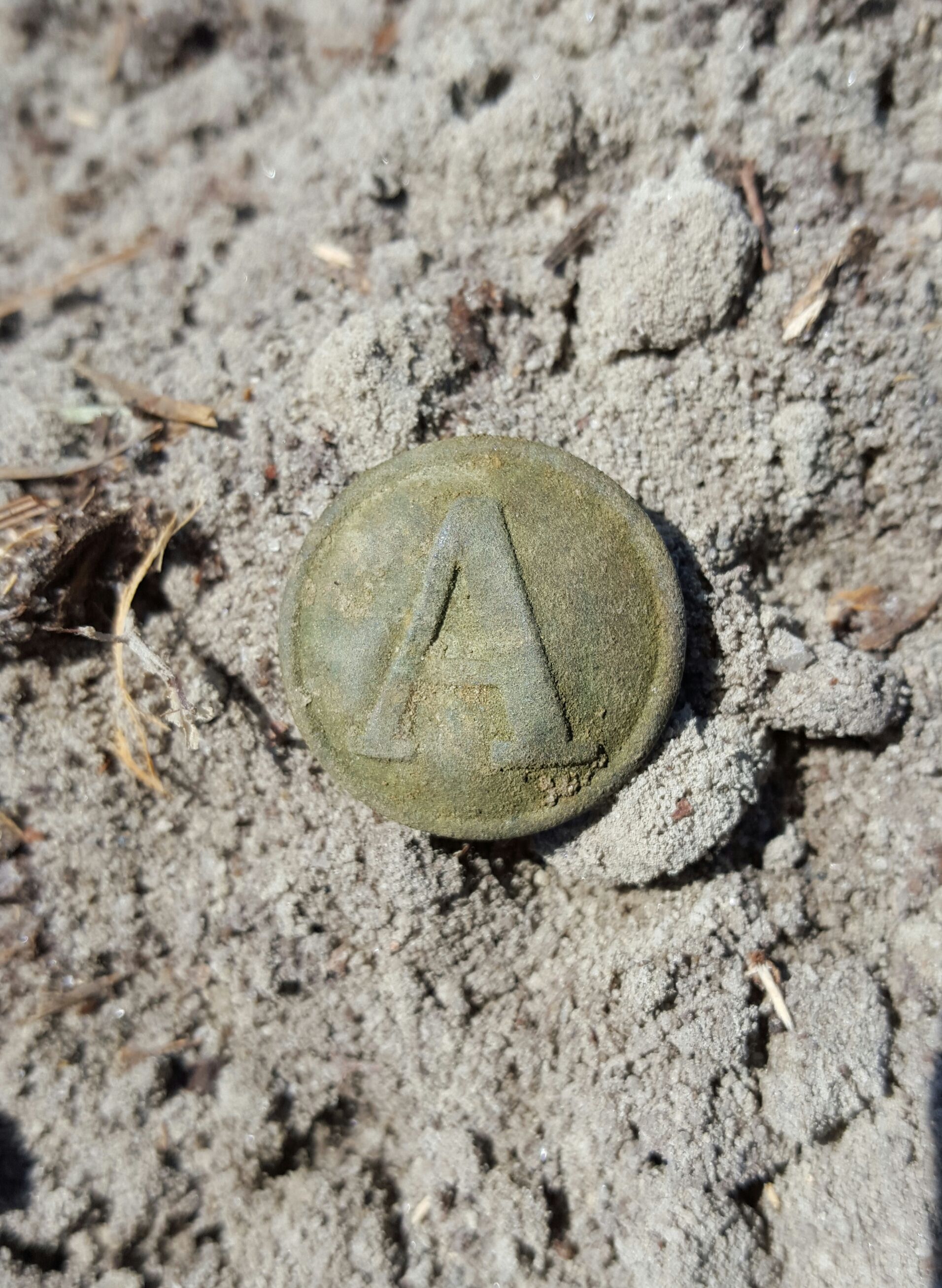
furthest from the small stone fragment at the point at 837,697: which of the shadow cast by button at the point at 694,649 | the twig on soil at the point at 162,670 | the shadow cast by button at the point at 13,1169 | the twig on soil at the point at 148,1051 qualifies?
the shadow cast by button at the point at 13,1169

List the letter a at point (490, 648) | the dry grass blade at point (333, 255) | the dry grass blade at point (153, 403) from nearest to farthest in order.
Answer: the letter a at point (490, 648)
the dry grass blade at point (153, 403)
the dry grass blade at point (333, 255)

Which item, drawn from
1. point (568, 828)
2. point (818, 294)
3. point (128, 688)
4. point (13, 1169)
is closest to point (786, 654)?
point (568, 828)

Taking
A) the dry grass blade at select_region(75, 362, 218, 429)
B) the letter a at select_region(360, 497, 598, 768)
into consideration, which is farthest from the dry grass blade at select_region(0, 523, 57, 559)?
the letter a at select_region(360, 497, 598, 768)

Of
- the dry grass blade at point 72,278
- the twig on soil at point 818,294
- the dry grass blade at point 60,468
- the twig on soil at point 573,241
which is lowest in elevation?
the twig on soil at point 818,294

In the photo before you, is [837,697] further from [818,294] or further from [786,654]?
[818,294]

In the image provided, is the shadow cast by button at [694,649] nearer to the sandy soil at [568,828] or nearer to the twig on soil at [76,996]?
the sandy soil at [568,828]

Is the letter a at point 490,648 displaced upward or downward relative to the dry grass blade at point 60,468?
downward
